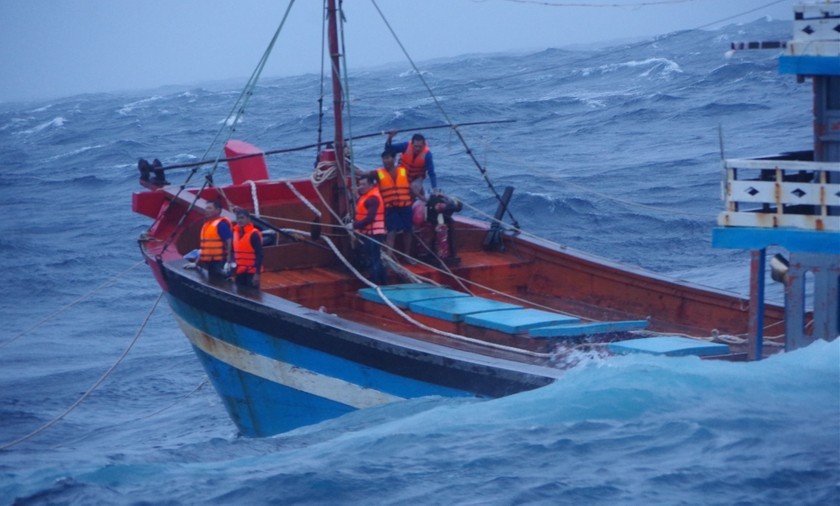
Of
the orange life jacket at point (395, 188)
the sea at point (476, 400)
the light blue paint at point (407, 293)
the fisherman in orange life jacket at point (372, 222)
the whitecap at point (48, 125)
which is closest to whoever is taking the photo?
the sea at point (476, 400)

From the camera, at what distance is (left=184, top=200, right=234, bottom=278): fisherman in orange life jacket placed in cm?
1138

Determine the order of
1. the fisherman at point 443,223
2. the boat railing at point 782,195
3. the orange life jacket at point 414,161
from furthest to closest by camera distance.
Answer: the orange life jacket at point 414,161 → the fisherman at point 443,223 → the boat railing at point 782,195

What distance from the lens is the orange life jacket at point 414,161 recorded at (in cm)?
1330

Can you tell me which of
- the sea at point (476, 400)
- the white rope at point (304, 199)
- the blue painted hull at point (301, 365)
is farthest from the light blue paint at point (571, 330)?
the white rope at point (304, 199)

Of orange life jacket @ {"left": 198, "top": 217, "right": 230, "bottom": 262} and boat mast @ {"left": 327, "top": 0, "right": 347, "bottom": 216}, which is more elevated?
boat mast @ {"left": 327, "top": 0, "right": 347, "bottom": 216}

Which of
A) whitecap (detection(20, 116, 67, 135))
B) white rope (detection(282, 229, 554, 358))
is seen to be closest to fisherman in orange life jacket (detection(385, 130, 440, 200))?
white rope (detection(282, 229, 554, 358))

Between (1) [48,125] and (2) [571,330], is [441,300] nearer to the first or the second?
(2) [571,330]

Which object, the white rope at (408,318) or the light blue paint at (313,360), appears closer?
the light blue paint at (313,360)

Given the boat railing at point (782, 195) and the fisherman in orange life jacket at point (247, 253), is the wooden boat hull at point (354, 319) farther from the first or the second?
the boat railing at point (782, 195)

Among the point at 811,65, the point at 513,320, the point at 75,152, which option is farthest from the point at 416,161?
the point at 75,152

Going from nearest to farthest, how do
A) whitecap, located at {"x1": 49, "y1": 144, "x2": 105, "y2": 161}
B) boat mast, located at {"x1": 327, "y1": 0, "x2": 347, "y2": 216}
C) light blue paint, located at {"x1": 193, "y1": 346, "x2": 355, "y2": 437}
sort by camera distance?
light blue paint, located at {"x1": 193, "y1": 346, "x2": 355, "y2": 437} < boat mast, located at {"x1": 327, "y1": 0, "x2": 347, "y2": 216} < whitecap, located at {"x1": 49, "y1": 144, "x2": 105, "y2": 161}

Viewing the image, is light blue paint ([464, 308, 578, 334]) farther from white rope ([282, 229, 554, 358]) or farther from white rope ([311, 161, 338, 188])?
white rope ([311, 161, 338, 188])

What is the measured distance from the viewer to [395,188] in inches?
489

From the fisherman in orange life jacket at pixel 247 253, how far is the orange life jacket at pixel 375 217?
1.34 metres
